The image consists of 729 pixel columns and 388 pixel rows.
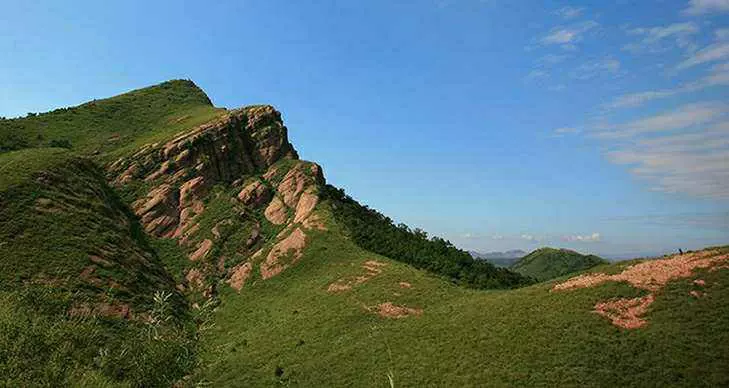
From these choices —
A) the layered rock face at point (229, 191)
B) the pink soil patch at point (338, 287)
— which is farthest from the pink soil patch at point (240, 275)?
the pink soil patch at point (338, 287)

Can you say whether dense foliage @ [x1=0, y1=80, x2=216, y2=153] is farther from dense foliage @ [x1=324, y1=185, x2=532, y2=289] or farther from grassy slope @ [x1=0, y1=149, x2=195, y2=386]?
dense foliage @ [x1=324, y1=185, x2=532, y2=289]

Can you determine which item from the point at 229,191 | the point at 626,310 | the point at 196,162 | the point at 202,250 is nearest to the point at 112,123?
the point at 196,162

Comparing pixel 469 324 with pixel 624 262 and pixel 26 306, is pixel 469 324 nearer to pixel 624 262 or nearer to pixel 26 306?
pixel 624 262

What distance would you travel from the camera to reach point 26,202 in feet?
224

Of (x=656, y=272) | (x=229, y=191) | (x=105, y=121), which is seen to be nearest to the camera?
(x=656, y=272)

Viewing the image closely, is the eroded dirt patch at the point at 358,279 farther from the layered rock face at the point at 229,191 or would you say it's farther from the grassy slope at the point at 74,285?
the grassy slope at the point at 74,285

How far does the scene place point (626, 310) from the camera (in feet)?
137

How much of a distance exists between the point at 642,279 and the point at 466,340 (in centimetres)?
1877

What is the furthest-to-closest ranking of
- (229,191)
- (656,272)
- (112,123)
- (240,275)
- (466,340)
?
(112,123)
(229,191)
(240,275)
(656,272)
(466,340)

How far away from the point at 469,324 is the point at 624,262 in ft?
69.1

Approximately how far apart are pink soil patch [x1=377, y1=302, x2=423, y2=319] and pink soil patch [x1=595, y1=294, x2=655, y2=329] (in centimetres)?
2061

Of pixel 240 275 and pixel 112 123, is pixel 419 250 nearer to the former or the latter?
pixel 240 275

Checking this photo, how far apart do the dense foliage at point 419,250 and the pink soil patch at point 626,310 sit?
30.9m

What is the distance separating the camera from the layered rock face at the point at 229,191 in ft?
268
